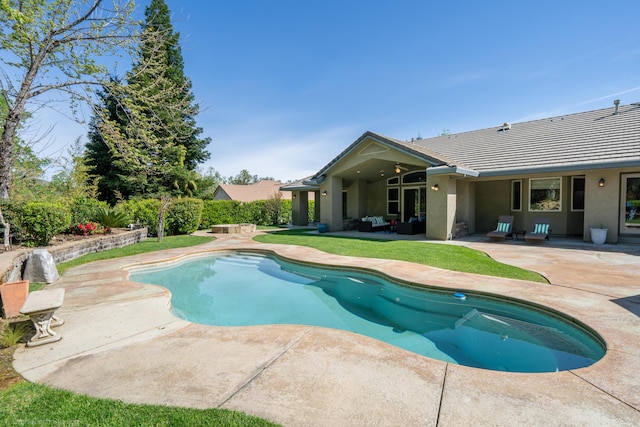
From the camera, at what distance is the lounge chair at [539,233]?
1220cm

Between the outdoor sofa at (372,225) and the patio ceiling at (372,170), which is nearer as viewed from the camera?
the patio ceiling at (372,170)

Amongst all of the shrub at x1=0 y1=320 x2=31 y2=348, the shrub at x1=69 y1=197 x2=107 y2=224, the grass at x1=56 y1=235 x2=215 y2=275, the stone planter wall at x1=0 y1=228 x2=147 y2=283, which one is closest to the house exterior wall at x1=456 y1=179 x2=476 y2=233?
the grass at x1=56 y1=235 x2=215 y2=275

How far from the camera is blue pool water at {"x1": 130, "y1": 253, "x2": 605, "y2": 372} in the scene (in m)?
4.30

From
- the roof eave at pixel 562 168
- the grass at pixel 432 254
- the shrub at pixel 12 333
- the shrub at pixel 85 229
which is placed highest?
the roof eave at pixel 562 168

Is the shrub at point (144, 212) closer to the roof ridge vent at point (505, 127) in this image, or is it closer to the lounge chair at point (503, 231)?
the lounge chair at point (503, 231)

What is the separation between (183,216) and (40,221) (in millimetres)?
8259

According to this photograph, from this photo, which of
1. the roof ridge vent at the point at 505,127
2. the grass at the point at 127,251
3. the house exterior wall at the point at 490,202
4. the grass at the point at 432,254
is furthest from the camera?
the roof ridge vent at the point at 505,127

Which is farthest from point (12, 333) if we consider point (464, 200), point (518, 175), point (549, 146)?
point (549, 146)

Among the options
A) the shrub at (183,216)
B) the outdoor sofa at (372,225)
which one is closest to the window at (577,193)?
the outdoor sofa at (372,225)

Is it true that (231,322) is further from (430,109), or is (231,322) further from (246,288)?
(430,109)

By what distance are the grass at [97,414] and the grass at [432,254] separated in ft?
23.2

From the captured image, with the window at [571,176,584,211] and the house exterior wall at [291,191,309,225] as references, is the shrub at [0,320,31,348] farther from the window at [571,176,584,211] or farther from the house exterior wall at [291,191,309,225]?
the window at [571,176,584,211]

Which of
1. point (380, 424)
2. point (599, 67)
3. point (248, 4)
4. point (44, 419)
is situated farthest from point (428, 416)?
point (599, 67)

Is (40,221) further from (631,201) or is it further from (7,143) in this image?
(631,201)
